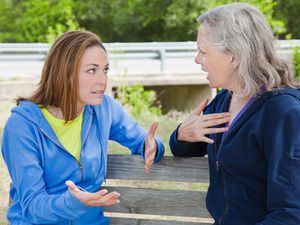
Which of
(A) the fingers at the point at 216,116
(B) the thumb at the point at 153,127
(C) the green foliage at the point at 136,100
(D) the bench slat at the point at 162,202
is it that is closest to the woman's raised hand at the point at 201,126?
(A) the fingers at the point at 216,116

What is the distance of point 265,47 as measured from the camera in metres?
2.23

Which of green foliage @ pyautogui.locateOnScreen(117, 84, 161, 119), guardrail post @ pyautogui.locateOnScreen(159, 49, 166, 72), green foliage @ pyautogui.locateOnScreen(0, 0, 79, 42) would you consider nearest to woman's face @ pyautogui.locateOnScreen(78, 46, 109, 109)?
green foliage @ pyautogui.locateOnScreen(117, 84, 161, 119)

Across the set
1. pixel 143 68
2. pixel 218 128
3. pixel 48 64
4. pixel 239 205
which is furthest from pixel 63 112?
pixel 143 68

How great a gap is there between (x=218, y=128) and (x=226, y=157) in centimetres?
16

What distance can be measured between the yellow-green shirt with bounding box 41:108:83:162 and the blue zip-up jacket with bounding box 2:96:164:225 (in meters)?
0.03

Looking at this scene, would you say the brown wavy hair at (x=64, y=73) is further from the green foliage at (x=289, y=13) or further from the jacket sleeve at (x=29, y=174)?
the green foliage at (x=289, y=13)

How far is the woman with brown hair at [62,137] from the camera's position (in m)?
2.50

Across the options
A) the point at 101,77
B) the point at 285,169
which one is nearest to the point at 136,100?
the point at 101,77

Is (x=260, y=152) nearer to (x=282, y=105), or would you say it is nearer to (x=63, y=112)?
(x=282, y=105)

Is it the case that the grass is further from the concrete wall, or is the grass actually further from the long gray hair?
the long gray hair

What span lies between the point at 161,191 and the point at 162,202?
6 cm

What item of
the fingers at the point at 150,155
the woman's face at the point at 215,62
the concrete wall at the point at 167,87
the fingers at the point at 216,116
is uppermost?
the woman's face at the point at 215,62

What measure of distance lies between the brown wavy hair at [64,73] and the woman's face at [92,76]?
2cm

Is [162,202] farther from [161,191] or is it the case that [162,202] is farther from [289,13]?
[289,13]
